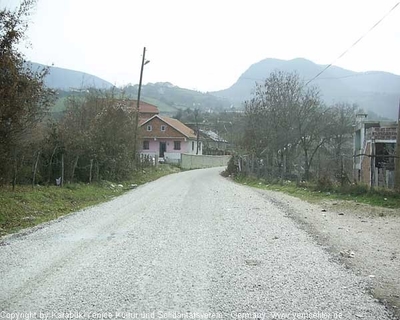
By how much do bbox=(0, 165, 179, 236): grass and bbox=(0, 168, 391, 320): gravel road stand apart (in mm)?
1722

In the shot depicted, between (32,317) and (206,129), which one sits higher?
(206,129)

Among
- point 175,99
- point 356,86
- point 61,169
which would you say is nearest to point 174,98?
point 175,99

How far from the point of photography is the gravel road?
535 centimetres

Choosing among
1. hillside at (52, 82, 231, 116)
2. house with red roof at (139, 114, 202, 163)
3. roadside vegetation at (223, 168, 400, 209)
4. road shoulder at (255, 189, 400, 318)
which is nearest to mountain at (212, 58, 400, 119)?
house with red roof at (139, 114, 202, 163)

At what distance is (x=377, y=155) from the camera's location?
55.9 ft

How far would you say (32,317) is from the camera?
5.06 m

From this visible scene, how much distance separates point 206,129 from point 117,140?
72.3 meters

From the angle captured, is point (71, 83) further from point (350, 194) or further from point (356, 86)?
point (356, 86)

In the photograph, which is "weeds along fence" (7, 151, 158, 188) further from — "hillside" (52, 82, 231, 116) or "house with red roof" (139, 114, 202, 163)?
"hillside" (52, 82, 231, 116)

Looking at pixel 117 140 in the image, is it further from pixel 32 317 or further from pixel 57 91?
pixel 32 317

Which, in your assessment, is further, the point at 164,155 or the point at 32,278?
the point at 164,155

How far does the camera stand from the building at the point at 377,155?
19130 mm

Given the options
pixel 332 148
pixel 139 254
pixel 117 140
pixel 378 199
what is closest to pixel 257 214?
pixel 378 199

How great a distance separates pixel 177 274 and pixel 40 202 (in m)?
10.7
